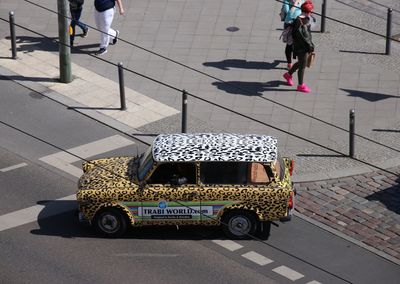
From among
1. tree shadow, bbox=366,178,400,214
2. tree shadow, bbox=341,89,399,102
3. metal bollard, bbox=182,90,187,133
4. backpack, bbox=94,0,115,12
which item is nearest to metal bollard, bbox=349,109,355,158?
tree shadow, bbox=366,178,400,214

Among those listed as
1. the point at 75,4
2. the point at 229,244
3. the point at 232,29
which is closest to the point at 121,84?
the point at 75,4

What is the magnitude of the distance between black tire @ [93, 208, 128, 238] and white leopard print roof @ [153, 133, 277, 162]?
1.25 meters

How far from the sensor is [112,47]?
94.7 feet

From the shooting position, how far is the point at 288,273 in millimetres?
20016

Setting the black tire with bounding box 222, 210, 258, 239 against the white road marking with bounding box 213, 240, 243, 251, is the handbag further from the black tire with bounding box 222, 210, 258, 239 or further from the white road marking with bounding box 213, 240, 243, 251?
the white road marking with bounding box 213, 240, 243, 251

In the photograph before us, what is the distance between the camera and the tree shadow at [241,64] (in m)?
27.9

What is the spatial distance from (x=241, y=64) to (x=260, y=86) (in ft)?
4.11

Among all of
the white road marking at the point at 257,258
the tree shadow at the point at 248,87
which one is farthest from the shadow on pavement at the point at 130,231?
the tree shadow at the point at 248,87

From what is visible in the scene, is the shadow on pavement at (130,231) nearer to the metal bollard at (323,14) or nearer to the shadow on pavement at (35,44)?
the shadow on pavement at (35,44)

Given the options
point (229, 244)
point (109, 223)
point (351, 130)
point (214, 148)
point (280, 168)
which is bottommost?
point (229, 244)

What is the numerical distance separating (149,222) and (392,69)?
9500 millimetres

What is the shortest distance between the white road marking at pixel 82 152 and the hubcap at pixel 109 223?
254cm

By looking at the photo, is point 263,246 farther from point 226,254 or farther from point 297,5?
point 297,5

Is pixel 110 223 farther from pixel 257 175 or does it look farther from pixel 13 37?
pixel 13 37
